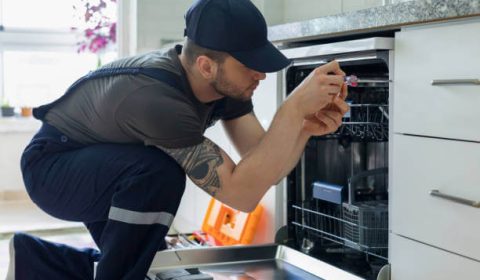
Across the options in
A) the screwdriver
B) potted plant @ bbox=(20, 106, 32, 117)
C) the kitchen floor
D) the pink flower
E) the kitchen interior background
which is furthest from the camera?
potted plant @ bbox=(20, 106, 32, 117)

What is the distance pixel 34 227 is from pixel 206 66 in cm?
235

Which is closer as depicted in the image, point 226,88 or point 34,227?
point 226,88

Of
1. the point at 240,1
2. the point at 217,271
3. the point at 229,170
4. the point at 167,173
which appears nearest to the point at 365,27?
the point at 240,1

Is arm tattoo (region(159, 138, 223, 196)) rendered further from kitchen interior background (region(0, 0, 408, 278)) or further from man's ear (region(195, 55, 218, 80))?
kitchen interior background (region(0, 0, 408, 278))

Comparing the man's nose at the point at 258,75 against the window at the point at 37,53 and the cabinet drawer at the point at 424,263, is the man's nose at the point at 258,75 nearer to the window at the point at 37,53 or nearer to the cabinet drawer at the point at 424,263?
the cabinet drawer at the point at 424,263

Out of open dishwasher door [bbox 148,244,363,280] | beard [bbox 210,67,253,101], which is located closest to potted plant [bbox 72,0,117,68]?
open dishwasher door [bbox 148,244,363,280]

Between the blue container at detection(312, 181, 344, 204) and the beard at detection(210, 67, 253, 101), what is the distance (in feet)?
1.45

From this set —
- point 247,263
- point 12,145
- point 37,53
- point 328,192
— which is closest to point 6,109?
point 12,145

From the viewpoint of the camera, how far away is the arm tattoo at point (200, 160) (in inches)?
58.1

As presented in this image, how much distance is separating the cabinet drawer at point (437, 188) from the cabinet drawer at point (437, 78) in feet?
0.10

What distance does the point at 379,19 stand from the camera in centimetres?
154

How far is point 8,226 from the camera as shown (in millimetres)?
3559

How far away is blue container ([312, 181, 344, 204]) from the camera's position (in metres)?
1.85

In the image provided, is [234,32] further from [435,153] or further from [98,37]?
[98,37]
